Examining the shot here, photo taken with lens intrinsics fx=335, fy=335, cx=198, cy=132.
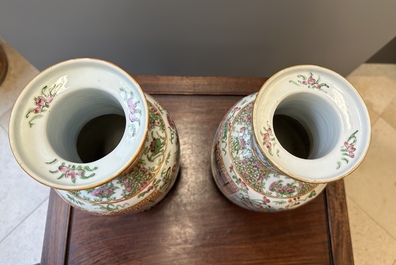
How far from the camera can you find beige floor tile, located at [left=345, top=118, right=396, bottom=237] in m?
0.99

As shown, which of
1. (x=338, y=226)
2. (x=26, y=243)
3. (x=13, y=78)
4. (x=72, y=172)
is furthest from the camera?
(x=13, y=78)

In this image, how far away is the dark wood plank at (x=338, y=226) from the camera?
1.82 ft

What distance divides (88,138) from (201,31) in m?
0.38

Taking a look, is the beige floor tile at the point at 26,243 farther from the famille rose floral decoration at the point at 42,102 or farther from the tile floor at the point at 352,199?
the famille rose floral decoration at the point at 42,102

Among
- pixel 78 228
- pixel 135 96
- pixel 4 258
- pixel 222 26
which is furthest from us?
pixel 4 258

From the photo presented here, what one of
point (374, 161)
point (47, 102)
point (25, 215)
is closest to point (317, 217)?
point (47, 102)

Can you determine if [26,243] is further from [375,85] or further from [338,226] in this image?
[375,85]

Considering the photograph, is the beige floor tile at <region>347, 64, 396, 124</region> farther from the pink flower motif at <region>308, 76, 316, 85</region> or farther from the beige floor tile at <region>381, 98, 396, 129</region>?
the pink flower motif at <region>308, 76, 316, 85</region>

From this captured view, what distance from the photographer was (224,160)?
0.46m

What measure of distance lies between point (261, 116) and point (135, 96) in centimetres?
14

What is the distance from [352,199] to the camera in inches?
39.5

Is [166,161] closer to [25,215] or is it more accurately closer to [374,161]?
[25,215]

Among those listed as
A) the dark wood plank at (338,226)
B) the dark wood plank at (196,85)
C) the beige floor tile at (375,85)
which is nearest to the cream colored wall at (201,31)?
the dark wood plank at (196,85)

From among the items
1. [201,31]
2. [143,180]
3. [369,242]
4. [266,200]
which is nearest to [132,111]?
[143,180]
